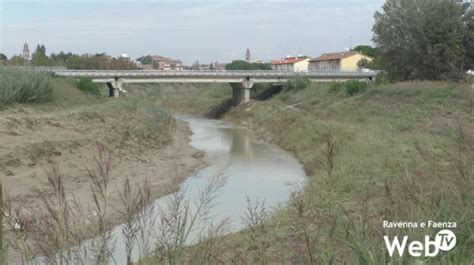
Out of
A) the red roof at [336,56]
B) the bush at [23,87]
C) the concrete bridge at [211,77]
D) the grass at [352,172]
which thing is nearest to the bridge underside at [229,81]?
the concrete bridge at [211,77]

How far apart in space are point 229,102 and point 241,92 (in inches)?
212

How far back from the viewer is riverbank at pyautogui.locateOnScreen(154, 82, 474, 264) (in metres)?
5.50

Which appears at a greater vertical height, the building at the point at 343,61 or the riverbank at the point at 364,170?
the building at the point at 343,61

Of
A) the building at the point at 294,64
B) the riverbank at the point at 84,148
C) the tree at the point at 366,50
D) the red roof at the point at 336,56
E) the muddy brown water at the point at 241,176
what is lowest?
the muddy brown water at the point at 241,176

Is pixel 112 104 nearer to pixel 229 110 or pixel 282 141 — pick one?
pixel 282 141

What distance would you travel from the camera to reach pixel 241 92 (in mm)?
69000

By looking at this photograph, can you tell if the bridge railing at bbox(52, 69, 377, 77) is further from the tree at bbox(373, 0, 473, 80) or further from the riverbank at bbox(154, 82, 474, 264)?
the tree at bbox(373, 0, 473, 80)

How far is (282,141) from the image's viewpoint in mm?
37312

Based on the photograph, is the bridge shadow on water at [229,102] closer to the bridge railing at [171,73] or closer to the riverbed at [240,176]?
the bridge railing at [171,73]

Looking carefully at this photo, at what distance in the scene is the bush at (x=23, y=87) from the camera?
124 feet

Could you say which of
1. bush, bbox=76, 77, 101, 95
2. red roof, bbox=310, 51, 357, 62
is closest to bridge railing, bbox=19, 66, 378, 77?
bush, bbox=76, 77, 101, 95

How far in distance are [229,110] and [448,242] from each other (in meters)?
64.8

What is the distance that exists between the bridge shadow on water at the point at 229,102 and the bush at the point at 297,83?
2.93 meters

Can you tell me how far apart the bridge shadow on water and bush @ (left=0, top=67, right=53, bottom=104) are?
28833 mm
